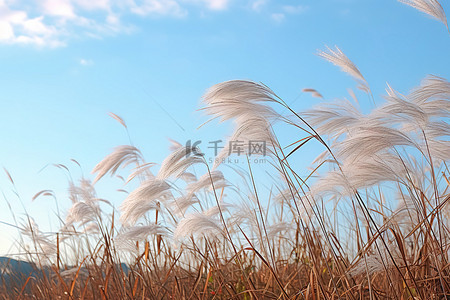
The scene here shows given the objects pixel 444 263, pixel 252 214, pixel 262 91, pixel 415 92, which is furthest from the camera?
pixel 252 214

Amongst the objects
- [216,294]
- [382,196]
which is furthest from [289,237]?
[216,294]

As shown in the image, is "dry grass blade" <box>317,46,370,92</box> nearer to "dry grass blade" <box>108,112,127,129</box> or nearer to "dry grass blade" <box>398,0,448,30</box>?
"dry grass blade" <box>398,0,448,30</box>

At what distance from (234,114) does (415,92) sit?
82 centimetres

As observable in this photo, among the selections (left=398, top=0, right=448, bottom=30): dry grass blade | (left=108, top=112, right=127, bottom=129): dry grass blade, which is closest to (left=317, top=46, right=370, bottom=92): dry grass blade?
(left=398, top=0, right=448, bottom=30): dry grass blade

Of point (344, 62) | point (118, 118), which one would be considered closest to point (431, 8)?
point (344, 62)

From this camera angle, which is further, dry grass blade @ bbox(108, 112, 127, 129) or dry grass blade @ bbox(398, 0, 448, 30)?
dry grass blade @ bbox(108, 112, 127, 129)

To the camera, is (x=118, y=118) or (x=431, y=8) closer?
(x=431, y=8)

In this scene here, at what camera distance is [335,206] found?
3209mm

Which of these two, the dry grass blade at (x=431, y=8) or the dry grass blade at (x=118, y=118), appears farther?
the dry grass blade at (x=118, y=118)

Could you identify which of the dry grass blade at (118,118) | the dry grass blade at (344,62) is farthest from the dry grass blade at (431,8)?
the dry grass blade at (118,118)

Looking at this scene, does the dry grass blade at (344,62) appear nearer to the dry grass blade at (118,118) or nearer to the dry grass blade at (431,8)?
the dry grass blade at (431,8)

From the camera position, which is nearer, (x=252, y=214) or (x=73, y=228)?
(x=252, y=214)

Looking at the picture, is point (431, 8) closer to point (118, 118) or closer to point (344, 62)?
point (344, 62)

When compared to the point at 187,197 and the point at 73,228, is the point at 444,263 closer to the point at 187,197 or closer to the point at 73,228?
the point at 187,197
